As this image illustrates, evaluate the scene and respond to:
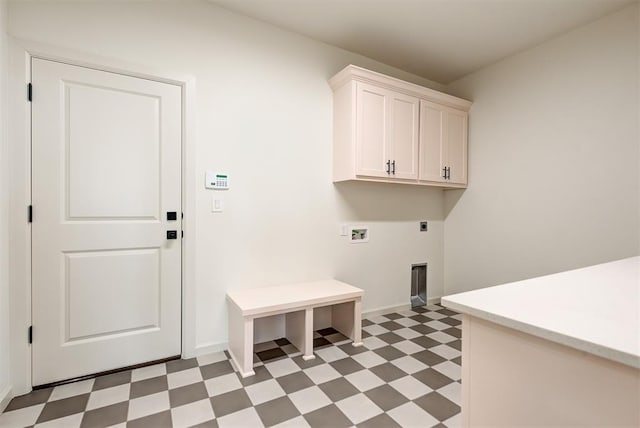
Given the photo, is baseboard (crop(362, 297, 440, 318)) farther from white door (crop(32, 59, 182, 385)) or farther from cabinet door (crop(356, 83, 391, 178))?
white door (crop(32, 59, 182, 385))

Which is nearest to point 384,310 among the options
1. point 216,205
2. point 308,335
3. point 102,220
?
point 308,335

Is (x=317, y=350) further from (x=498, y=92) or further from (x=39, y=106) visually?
(x=498, y=92)

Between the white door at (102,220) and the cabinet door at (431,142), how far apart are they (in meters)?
2.28

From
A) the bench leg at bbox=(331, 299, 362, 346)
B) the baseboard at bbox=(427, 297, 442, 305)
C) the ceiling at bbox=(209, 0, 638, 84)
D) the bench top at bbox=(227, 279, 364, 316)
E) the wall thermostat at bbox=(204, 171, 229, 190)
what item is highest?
the ceiling at bbox=(209, 0, 638, 84)

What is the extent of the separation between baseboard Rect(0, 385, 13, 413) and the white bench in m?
1.26

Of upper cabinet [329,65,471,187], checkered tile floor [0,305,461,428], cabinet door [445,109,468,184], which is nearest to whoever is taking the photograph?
checkered tile floor [0,305,461,428]

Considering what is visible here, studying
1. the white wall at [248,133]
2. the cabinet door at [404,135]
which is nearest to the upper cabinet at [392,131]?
the cabinet door at [404,135]

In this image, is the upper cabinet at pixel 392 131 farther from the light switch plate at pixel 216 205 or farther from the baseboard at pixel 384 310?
the baseboard at pixel 384 310

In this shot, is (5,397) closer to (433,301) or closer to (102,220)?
(102,220)

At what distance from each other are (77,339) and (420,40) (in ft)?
11.9

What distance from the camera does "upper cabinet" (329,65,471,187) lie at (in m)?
2.72

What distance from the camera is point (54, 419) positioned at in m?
1.62

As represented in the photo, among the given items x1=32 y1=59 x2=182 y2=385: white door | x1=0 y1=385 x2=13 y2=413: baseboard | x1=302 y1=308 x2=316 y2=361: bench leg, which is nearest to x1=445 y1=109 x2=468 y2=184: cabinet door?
x1=302 y1=308 x2=316 y2=361: bench leg

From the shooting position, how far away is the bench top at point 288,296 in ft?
7.03
